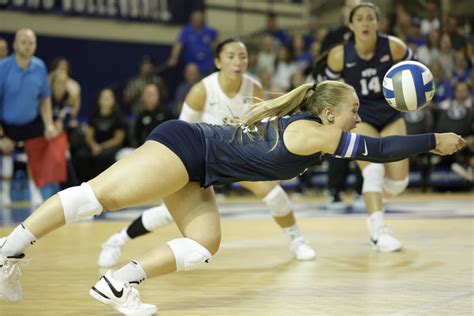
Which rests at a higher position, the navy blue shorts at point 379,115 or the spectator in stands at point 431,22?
the spectator in stands at point 431,22

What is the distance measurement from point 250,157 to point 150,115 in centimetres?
791

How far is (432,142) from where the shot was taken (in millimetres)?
3545

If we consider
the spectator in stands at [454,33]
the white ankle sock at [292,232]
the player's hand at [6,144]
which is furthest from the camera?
the spectator in stands at [454,33]

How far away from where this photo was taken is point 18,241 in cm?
361

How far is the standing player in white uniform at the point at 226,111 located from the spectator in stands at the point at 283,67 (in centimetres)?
802

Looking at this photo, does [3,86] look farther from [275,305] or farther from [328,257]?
[275,305]

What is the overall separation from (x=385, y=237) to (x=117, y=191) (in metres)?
2.72

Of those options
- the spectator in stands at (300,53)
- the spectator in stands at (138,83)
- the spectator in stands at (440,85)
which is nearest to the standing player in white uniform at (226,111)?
the spectator in stands at (440,85)

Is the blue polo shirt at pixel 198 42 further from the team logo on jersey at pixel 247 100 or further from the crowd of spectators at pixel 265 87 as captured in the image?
the team logo on jersey at pixel 247 100

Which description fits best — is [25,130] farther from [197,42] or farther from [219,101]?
[197,42]

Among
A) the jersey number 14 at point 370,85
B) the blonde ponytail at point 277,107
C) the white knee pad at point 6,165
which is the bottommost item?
the white knee pad at point 6,165

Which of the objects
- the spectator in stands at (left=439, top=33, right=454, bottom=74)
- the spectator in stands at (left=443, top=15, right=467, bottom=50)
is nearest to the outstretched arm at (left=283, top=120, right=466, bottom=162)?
the spectator in stands at (left=439, top=33, right=454, bottom=74)

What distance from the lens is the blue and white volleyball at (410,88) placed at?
13.1 ft

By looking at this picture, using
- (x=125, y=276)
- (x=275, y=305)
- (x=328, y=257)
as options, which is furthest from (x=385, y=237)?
(x=125, y=276)
